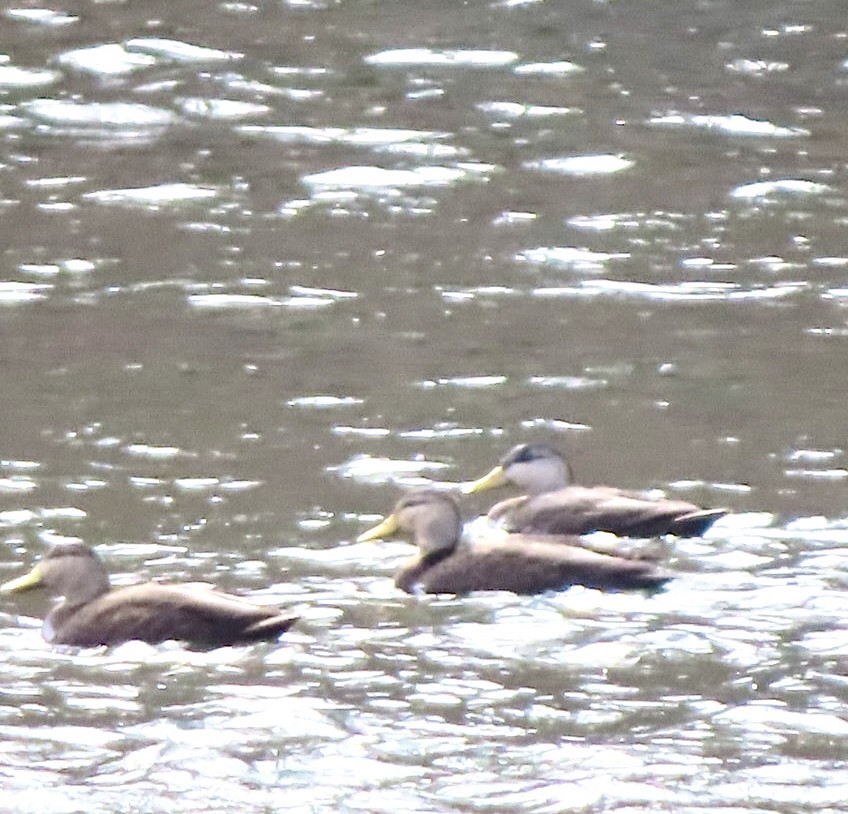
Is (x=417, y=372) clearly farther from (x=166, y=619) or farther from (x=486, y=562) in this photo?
(x=166, y=619)

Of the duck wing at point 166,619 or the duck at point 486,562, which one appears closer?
the duck wing at point 166,619

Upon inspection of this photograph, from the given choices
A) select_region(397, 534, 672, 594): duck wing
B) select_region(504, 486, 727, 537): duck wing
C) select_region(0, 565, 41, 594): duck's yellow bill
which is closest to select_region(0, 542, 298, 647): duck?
select_region(0, 565, 41, 594): duck's yellow bill

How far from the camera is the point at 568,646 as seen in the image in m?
8.71

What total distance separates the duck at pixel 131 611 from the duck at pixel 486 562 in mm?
866

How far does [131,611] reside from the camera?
29.0 ft

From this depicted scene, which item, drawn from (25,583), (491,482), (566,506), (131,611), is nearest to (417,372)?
(491,482)

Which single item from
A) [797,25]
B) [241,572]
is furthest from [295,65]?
[241,572]

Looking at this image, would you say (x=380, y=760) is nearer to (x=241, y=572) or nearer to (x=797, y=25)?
(x=241, y=572)

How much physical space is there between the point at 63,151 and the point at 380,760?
982 centimetres

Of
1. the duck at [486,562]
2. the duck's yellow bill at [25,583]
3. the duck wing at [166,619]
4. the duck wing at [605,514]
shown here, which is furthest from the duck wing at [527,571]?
the duck's yellow bill at [25,583]

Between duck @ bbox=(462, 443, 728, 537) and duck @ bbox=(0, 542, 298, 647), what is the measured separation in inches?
64.9

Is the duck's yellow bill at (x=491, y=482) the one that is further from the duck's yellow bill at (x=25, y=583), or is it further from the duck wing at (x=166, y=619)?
the duck's yellow bill at (x=25, y=583)

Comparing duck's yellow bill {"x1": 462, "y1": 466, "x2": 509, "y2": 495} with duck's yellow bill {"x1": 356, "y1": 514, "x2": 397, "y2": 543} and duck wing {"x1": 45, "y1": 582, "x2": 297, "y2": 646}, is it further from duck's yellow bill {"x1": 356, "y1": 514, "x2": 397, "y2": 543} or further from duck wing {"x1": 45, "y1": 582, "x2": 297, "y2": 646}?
duck wing {"x1": 45, "y1": 582, "x2": 297, "y2": 646}

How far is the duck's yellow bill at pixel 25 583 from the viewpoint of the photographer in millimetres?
9094
